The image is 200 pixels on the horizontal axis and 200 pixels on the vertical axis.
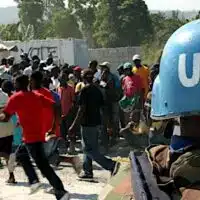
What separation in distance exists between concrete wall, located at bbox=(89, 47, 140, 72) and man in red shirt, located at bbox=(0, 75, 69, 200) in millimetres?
24508

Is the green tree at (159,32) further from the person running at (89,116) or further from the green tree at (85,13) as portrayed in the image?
the person running at (89,116)

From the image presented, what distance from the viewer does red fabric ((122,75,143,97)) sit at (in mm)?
10016

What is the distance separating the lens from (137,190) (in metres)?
2.19

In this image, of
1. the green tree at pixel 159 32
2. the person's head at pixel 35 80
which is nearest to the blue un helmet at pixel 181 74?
the person's head at pixel 35 80

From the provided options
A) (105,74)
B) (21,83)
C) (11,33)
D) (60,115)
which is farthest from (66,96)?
(11,33)

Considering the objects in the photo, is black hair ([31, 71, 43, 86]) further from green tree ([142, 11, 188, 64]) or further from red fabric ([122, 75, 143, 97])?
green tree ([142, 11, 188, 64])

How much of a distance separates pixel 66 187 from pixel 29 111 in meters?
1.39

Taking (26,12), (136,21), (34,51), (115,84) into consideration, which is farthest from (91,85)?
(26,12)

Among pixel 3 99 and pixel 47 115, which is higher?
pixel 3 99

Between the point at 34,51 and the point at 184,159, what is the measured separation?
76.2ft

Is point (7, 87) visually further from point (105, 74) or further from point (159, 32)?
point (159, 32)

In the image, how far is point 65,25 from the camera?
6662 centimetres

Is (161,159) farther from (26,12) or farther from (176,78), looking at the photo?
(26,12)

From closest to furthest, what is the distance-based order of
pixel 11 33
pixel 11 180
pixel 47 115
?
pixel 47 115 < pixel 11 180 < pixel 11 33
